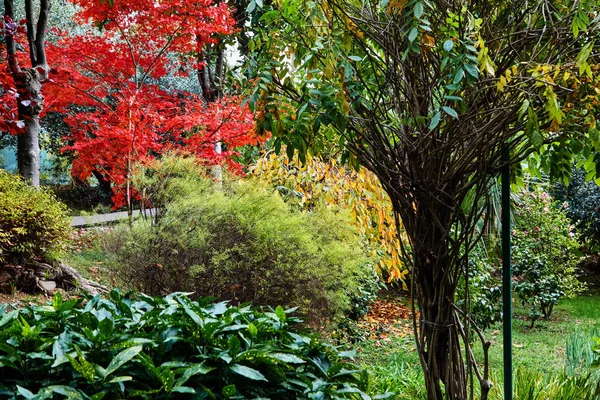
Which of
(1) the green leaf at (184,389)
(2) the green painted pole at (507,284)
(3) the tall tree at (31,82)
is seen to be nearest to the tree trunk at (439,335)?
(2) the green painted pole at (507,284)

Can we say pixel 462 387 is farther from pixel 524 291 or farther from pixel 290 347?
pixel 524 291

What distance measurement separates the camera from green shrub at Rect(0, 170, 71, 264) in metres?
6.20

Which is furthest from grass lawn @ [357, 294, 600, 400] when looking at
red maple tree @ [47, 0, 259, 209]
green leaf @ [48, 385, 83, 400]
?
red maple tree @ [47, 0, 259, 209]

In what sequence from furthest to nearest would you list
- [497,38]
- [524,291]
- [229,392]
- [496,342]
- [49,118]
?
[49,118] < [524,291] < [496,342] < [497,38] < [229,392]

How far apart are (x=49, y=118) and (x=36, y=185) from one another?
7.62m

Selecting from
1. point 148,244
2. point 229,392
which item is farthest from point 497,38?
point 148,244

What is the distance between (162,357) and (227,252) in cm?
301

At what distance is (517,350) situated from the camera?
6.48 meters

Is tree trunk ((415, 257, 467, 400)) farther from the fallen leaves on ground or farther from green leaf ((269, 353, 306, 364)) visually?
the fallen leaves on ground

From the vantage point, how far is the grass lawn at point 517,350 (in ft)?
13.7

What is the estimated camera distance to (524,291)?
7.47 m

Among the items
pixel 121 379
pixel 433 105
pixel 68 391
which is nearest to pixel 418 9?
pixel 433 105

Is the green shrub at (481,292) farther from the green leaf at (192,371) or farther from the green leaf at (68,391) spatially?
the green leaf at (68,391)

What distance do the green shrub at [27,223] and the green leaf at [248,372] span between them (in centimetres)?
513
